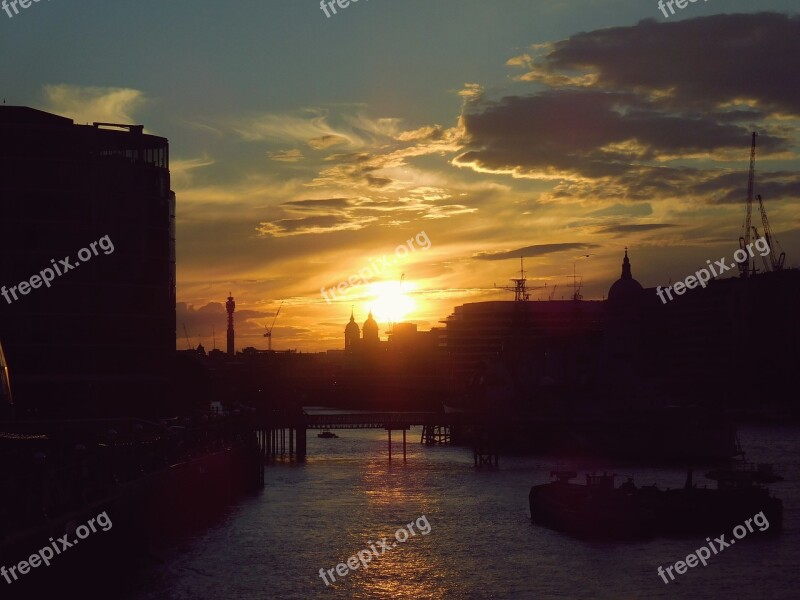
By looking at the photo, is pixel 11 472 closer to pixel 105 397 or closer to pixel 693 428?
pixel 105 397

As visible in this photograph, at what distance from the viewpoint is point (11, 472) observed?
51.1 m

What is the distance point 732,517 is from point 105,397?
67.3m

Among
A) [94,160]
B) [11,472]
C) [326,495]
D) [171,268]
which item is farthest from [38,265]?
[11,472]
